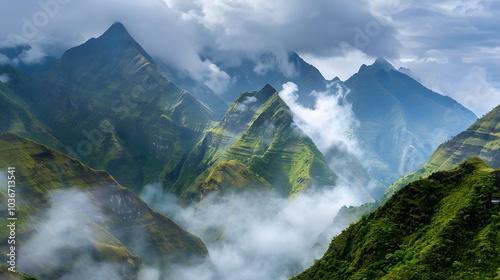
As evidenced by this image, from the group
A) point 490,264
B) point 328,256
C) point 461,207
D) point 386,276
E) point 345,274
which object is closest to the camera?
point 490,264

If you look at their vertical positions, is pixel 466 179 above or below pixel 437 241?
above

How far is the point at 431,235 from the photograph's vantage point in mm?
84375

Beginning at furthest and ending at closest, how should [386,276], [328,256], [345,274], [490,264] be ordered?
[328,256] → [345,274] → [386,276] → [490,264]

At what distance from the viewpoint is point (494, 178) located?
87188 mm

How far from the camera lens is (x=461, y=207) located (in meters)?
84.9

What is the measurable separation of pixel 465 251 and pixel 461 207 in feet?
32.0

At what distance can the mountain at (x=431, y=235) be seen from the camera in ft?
253

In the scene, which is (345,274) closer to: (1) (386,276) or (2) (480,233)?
(1) (386,276)

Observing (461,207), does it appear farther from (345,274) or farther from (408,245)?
(345,274)

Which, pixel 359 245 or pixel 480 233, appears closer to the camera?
pixel 480 233

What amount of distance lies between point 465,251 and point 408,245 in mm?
10773

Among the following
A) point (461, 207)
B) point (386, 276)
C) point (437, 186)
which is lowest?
point (386, 276)

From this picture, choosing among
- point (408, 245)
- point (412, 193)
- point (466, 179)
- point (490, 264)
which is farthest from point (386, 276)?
point (466, 179)

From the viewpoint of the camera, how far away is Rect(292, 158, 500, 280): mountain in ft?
253
